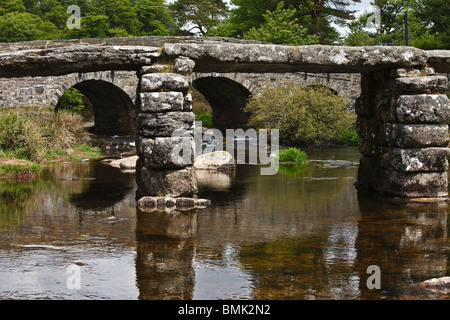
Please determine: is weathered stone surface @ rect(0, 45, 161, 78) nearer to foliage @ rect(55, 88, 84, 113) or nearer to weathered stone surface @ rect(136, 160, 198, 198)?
weathered stone surface @ rect(136, 160, 198, 198)

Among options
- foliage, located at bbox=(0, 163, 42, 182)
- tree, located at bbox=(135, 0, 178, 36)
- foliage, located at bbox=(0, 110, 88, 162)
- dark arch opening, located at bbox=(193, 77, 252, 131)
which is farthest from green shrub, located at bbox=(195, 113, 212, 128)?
foliage, located at bbox=(0, 163, 42, 182)

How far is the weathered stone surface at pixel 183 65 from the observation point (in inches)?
368

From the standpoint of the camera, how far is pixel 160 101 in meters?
9.16

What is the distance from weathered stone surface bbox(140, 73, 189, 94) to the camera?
9.21 metres

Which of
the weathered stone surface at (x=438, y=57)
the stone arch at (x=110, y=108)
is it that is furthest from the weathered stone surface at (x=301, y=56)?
the stone arch at (x=110, y=108)

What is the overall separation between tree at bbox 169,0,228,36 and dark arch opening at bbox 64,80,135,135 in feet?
56.2

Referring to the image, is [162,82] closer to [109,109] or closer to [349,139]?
[349,139]

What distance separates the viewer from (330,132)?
853 inches

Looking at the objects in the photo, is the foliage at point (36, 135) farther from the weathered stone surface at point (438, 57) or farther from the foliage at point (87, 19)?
the foliage at point (87, 19)

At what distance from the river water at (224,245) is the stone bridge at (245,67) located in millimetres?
690

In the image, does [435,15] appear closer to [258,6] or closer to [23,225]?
[258,6]
